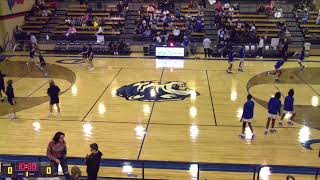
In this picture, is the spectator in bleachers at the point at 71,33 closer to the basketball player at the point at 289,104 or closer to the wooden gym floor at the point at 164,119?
the wooden gym floor at the point at 164,119

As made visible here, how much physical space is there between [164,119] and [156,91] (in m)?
3.76

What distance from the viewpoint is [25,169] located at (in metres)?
7.84

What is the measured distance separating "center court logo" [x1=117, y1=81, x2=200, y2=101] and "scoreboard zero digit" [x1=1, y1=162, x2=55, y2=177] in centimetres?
928

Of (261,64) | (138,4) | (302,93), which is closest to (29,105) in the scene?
(302,93)

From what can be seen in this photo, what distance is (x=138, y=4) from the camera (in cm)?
3338

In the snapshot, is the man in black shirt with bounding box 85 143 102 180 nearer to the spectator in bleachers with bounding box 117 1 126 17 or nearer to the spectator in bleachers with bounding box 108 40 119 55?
Answer: the spectator in bleachers with bounding box 108 40 119 55

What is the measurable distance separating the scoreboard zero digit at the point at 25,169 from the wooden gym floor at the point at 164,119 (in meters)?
3.21

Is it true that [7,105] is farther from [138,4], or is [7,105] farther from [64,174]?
[138,4]

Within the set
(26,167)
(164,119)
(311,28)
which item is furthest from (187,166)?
(311,28)

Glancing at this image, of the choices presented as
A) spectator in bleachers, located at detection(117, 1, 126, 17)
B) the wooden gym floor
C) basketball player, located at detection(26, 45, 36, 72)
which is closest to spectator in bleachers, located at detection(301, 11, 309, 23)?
the wooden gym floor

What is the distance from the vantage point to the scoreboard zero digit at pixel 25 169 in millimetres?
7820

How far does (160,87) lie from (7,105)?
6.99m

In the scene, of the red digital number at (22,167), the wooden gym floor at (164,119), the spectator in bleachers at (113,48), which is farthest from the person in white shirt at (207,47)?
the red digital number at (22,167)

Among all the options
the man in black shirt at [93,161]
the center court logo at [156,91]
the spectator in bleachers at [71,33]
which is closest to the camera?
the man in black shirt at [93,161]
